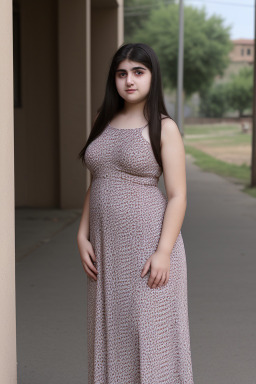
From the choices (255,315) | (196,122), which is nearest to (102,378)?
(255,315)

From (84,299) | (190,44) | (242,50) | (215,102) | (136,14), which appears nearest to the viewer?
(84,299)

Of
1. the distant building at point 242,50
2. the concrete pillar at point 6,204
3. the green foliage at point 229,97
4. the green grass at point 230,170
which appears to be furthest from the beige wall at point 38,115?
the distant building at point 242,50

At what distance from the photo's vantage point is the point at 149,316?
284 cm

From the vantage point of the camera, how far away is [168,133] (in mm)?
2871

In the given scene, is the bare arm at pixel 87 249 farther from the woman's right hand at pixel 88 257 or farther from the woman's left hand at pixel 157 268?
the woman's left hand at pixel 157 268

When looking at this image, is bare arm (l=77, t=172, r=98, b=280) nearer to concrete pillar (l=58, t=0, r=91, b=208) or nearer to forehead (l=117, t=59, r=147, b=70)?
forehead (l=117, t=59, r=147, b=70)

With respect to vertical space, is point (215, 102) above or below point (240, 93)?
below

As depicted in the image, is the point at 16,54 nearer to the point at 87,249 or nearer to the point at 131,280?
the point at 87,249

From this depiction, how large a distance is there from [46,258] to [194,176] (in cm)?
1120

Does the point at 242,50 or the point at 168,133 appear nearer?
the point at 168,133

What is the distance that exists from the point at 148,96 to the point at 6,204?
76 centimetres

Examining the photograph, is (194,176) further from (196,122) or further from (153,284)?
(196,122)

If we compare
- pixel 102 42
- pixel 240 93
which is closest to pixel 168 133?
pixel 102 42

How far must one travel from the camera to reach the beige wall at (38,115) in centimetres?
1161
